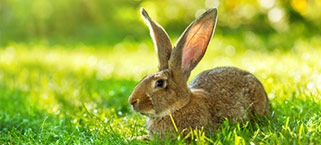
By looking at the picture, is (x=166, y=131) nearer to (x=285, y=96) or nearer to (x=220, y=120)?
(x=220, y=120)

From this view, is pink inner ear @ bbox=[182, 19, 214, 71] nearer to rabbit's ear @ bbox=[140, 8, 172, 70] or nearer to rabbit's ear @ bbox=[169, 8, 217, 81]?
rabbit's ear @ bbox=[169, 8, 217, 81]

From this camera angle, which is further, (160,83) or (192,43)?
(192,43)

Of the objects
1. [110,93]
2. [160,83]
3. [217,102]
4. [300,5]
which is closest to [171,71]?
[160,83]

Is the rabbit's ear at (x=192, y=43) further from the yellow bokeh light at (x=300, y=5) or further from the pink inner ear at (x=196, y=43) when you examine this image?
the yellow bokeh light at (x=300, y=5)

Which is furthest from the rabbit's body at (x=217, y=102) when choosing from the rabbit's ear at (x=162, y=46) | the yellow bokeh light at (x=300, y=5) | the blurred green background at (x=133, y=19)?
the yellow bokeh light at (x=300, y=5)

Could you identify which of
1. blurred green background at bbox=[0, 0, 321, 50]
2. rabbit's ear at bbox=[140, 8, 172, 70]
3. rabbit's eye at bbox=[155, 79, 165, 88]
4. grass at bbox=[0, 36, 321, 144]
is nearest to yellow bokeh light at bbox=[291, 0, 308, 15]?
blurred green background at bbox=[0, 0, 321, 50]

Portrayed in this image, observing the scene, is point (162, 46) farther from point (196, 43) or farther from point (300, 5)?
point (300, 5)
